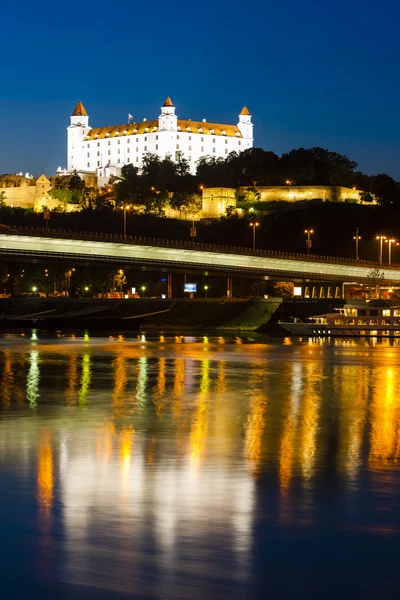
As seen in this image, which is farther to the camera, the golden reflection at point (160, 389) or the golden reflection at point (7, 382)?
the golden reflection at point (7, 382)

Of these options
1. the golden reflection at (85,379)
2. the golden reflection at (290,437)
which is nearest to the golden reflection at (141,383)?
the golden reflection at (85,379)

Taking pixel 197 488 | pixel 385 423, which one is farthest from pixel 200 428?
pixel 197 488

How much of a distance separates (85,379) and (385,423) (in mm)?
15753

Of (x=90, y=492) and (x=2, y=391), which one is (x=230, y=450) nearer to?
(x=90, y=492)

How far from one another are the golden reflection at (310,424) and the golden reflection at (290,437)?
0.22 metres

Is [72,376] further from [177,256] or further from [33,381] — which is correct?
[177,256]

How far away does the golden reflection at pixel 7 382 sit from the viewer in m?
30.4

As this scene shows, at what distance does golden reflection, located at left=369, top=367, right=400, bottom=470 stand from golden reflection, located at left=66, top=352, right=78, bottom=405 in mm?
9959

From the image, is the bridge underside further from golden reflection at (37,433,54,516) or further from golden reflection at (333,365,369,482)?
golden reflection at (37,433,54,516)

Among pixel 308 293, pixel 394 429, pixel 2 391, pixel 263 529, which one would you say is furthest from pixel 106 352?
pixel 308 293

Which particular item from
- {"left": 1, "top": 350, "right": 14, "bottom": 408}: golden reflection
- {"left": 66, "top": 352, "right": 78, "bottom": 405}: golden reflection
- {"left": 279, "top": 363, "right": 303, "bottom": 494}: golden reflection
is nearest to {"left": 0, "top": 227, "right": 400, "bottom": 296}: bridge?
{"left": 66, "top": 352, "right": 78, "bottom": 405}: golden reflection

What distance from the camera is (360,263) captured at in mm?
121938

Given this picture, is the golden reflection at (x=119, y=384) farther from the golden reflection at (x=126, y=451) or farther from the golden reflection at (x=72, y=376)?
the golden reflection at (x=126, y=451)

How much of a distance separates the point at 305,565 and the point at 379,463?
7413mm
